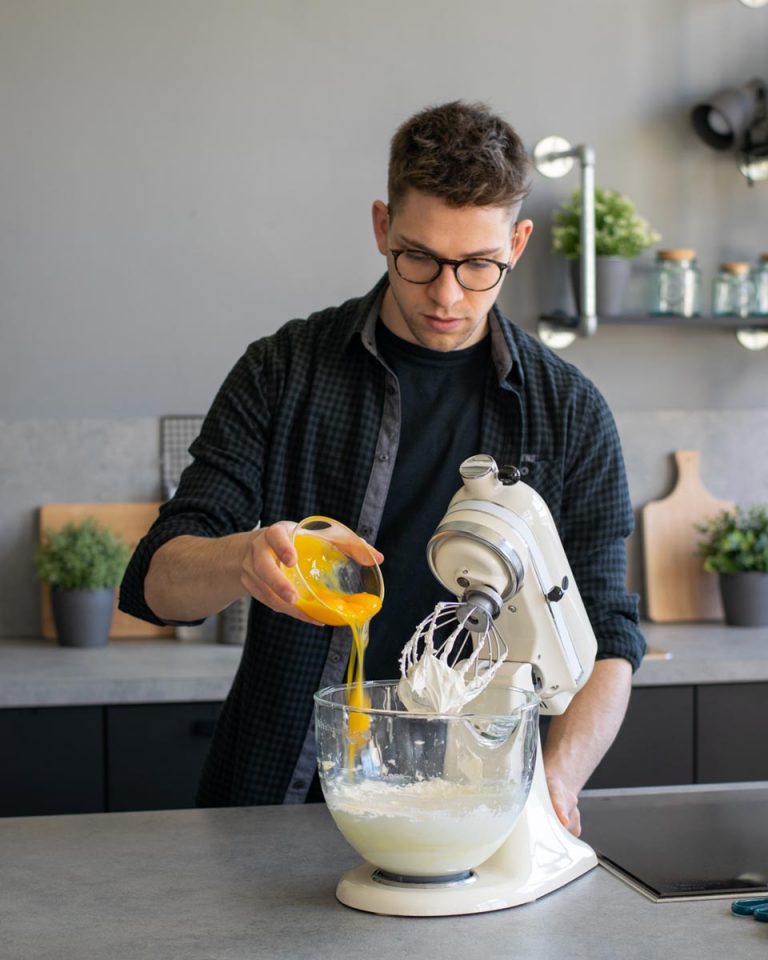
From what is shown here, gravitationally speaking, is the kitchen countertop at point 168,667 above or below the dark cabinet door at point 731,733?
above

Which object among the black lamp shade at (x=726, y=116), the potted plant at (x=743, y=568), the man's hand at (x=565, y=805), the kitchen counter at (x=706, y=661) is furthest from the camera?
the black lamp shade at (x=726, y=116)

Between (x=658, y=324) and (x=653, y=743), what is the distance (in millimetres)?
1132

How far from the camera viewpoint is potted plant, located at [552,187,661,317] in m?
3.28

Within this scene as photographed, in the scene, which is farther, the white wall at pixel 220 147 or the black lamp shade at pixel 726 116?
the black lamp shade at pixel 726 116

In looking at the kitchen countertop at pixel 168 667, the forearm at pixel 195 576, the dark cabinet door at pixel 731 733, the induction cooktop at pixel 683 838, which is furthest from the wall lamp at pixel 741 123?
the forearm at pixel 195 576

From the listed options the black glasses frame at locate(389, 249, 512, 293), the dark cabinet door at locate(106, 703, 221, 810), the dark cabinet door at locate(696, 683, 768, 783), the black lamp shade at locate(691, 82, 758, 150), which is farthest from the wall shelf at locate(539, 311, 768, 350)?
the black glasses frame at locate(389, 249, 512, 293)

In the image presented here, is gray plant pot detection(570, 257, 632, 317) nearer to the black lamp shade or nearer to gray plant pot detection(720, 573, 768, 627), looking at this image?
the black lamp shade

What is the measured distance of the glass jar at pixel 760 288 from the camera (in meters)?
3.43

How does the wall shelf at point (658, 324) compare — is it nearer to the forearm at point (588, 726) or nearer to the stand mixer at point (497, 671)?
the forearm at point (588, 726)

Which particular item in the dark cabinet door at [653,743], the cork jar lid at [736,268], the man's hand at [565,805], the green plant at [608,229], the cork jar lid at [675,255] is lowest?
the dark cabinet door at [653,743]

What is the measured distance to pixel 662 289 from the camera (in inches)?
133

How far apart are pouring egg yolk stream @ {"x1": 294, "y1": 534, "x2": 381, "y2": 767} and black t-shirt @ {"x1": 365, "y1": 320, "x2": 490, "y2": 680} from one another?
46 centimetres

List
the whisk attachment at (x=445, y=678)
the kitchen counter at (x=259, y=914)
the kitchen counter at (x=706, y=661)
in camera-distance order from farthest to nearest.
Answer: the kitchen counter at (x=706, y=661) → the whisk attachment at (x=445, y=678) → the kitchen counter at (x=259, y=914)

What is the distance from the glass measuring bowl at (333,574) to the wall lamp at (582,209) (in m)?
1.93
